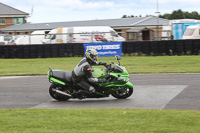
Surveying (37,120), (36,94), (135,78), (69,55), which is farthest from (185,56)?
(37,120)

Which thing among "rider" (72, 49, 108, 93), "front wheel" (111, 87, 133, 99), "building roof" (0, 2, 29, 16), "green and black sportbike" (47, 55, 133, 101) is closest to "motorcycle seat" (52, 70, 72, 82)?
"green and black sportbike" (47, 55, 133, 101)

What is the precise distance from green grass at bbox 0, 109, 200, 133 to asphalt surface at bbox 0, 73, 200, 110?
1.20m

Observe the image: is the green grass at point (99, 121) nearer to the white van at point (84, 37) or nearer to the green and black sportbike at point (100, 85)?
the green and black sportbike at point (100, 85)

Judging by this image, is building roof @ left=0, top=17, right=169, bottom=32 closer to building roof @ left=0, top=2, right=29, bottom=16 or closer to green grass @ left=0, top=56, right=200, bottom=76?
building roof @ left=0, top=2, right=29, bottom=16

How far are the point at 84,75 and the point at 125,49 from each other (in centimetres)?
1615

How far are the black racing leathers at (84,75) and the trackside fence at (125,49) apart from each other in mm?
15635

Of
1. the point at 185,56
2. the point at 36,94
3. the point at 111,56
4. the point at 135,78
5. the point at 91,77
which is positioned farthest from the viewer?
the point at 111,56

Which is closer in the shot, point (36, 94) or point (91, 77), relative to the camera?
point (91, 77)

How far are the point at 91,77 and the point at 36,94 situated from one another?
97.6 inches

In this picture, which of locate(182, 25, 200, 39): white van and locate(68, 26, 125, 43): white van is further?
locate(182, 25, 200, 39): white van

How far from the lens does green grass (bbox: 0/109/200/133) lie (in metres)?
7.07

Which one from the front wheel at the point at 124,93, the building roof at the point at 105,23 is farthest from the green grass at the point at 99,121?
the building roof at the point at 105,23

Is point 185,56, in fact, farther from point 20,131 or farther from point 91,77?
point 20,131

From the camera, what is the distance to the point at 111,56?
26.9 meters
